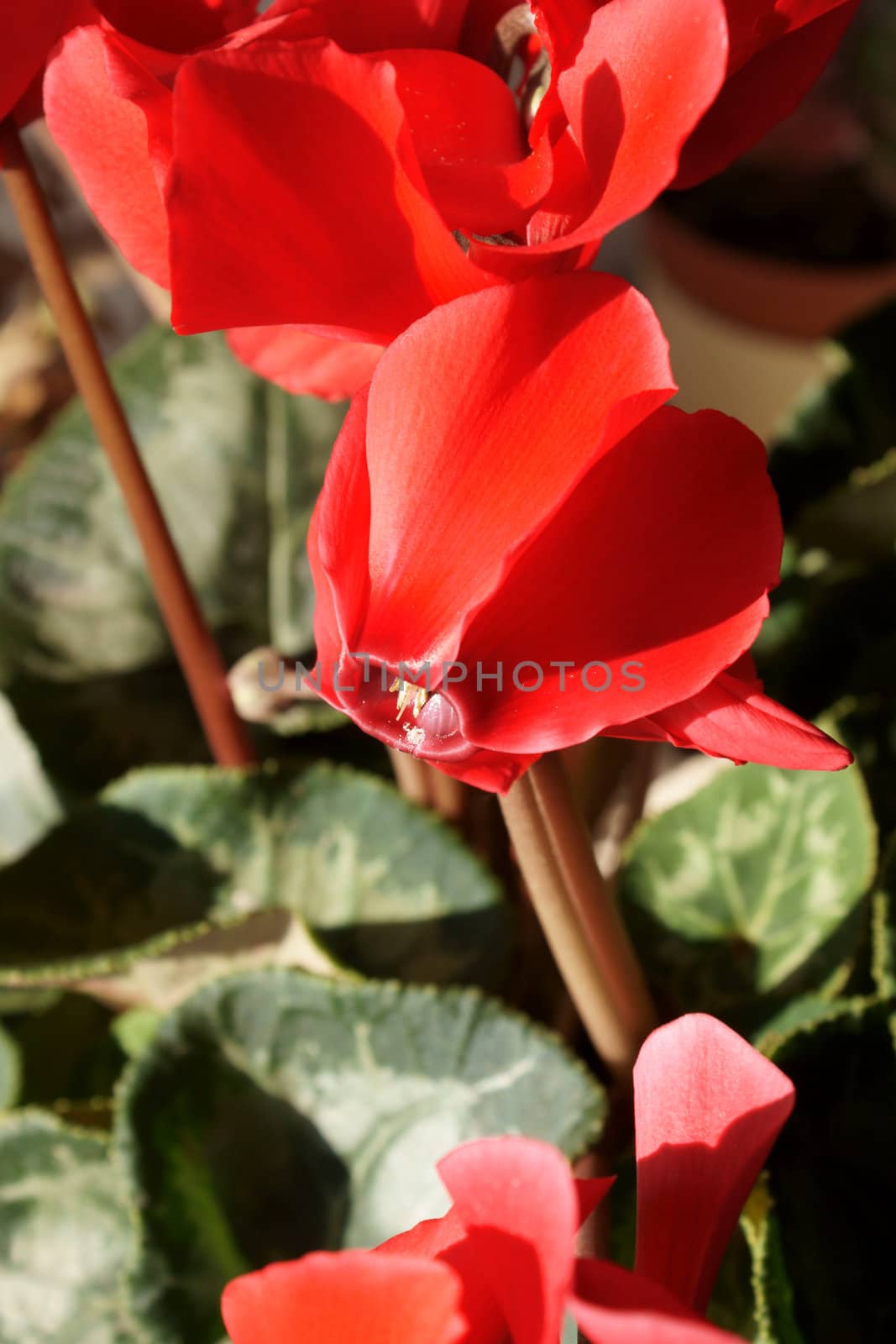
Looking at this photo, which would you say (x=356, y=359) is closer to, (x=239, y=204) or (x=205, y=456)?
(x=239, y=204)

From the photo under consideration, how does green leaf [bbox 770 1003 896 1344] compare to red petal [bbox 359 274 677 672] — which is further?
green leaf [bbox 770 1003 896 1344]

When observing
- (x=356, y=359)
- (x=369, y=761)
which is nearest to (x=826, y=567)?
(x=369, y=761)

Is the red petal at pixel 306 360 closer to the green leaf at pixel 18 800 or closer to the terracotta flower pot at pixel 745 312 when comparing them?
the green leaf at pixel 18 800

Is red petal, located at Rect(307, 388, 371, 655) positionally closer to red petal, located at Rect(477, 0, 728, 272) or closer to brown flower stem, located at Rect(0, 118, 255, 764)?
red petal, located at Rect(477, 0, 728, 272)

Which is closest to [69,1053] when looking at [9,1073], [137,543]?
[9,1073]

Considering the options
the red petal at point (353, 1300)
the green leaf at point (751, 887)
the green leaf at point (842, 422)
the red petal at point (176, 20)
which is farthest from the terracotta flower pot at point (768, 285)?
the red petal at point (353, 1300)

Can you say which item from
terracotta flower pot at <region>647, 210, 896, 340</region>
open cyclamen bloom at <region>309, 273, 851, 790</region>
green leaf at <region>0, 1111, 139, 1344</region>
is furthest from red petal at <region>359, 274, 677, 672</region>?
terracotta flower pot at <region>647, 210, 896, 340</region>
